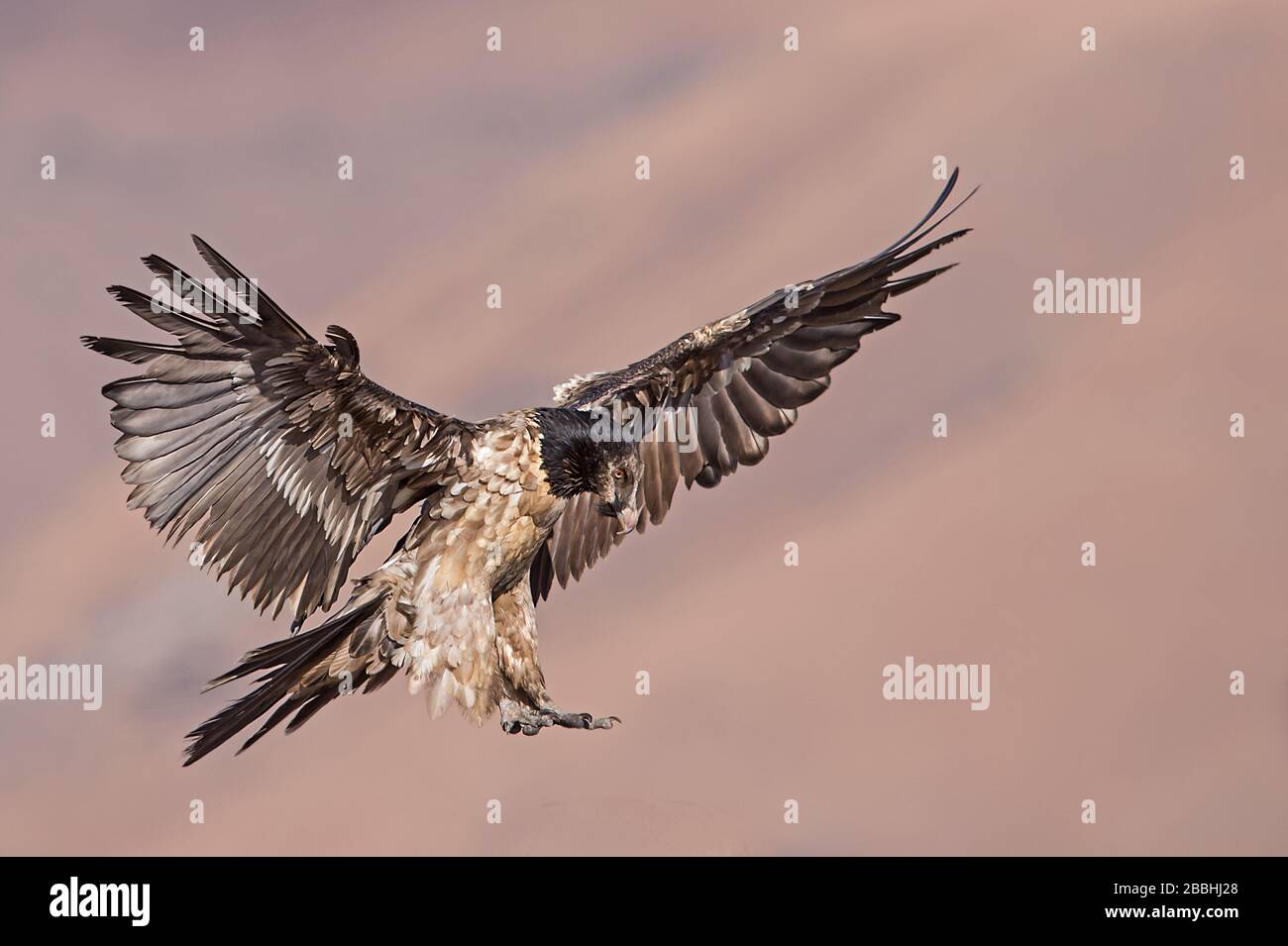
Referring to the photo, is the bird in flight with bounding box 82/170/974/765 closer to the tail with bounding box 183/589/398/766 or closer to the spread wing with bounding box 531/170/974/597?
the tail with bounding box 183/589/398/766

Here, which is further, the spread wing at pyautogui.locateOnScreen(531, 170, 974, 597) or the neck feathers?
the spread wing at pyautogui.locateOnScreen(531, 170, 974, 597)

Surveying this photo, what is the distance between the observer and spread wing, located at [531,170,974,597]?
6285 mm

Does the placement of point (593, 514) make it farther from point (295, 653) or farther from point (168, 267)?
point (168, 267)

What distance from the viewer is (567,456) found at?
5176mm

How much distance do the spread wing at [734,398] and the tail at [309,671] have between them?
4.10ft

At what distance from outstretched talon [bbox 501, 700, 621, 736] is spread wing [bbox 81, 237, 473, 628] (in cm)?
87

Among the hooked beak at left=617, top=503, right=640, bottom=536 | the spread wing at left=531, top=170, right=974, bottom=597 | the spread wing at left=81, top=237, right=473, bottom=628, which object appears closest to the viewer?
the spread wing at left=81, top=237, right=473, bottom=628

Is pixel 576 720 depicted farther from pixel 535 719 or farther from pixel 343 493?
pixel 343 493

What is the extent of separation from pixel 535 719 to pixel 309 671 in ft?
2.76

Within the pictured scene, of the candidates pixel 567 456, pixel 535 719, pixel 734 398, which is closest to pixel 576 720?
pixel 535 719

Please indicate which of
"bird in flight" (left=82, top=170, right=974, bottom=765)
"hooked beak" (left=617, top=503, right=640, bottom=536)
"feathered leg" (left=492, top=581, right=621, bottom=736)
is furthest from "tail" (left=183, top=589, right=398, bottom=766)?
"hooked beak" (left=617, top=503, right=640, bottom=536)

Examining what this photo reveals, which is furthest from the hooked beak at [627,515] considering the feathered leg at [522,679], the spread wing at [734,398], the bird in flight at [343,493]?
the spread wing at [734,398]

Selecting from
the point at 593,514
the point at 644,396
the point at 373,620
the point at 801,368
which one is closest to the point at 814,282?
the point at 801,368

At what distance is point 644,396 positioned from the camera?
5988 mm
